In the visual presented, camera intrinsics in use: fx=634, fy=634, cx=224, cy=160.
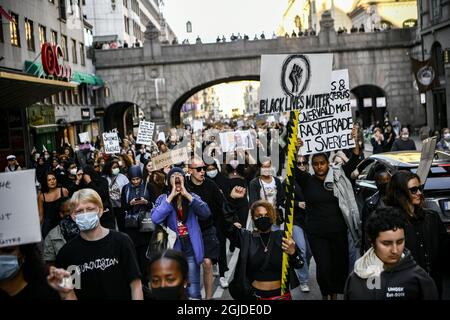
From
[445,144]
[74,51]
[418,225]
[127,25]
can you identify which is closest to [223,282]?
[418,225]

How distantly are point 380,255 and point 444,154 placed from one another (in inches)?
280

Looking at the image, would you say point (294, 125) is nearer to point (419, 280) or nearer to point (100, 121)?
point (419, 280)

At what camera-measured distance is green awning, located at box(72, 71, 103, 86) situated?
36725mm

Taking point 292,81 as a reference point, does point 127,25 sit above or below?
above

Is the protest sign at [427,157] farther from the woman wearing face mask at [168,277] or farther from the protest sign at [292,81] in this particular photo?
the woman wearing face mask at [168,277]

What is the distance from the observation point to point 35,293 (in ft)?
13.0

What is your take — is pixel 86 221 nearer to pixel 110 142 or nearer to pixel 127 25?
pixel 110 142

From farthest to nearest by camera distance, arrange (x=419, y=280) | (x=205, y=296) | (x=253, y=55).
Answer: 1. (x=253, y=55)
2. (x=205, y=296)
3. (x=419, y=280)

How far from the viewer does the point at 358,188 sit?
11.0m

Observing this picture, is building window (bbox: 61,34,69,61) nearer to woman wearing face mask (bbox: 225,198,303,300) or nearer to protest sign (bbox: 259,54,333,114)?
protest sign (bbox: 259,54,333,114)

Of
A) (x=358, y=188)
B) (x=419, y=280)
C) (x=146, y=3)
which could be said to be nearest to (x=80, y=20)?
(x=358, y=188)

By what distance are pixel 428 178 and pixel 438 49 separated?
30989 mm

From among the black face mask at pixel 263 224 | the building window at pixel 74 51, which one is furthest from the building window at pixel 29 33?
the black face mask at pixel 263 224

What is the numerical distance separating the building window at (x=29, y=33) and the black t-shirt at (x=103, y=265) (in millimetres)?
26433
